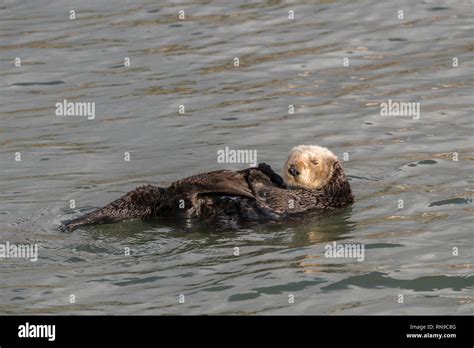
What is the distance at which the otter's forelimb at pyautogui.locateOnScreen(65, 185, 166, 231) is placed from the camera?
367 inches

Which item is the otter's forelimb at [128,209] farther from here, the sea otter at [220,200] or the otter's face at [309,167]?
the otter's face at [309,167]

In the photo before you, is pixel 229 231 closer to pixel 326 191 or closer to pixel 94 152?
pixel 326 191

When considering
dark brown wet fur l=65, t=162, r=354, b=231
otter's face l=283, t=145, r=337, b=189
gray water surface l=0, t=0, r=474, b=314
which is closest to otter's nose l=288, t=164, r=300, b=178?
otter's face l=283, t=145, r=337, b=189

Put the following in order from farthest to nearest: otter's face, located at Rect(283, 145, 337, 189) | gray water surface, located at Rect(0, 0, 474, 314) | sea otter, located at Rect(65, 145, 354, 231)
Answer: otter's face, located at Rect(283, 145, 337, 189), sea otter, located at Rect(65, 145, 354, 231), gray water surface, located at Rect(0, 0, 474, 314)

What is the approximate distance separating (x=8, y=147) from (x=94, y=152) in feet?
3.17

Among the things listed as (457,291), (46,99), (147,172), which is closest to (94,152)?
(147,172)

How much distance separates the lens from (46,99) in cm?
1330

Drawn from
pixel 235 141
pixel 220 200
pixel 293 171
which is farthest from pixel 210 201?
pixel 235 141

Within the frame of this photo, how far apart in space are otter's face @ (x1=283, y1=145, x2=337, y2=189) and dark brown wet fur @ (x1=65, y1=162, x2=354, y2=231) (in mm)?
256

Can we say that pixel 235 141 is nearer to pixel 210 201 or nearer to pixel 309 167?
pixel 309 167

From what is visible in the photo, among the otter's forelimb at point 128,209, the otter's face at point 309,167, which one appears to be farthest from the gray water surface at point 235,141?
the otter's face at point 309,167

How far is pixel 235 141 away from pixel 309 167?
2.11m

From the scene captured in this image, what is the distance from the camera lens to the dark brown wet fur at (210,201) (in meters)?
9.27

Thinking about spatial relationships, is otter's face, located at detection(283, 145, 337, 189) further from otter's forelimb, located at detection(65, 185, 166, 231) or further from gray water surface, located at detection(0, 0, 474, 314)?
otter's forelimb, located at detection(65, 185, 166, 231)
